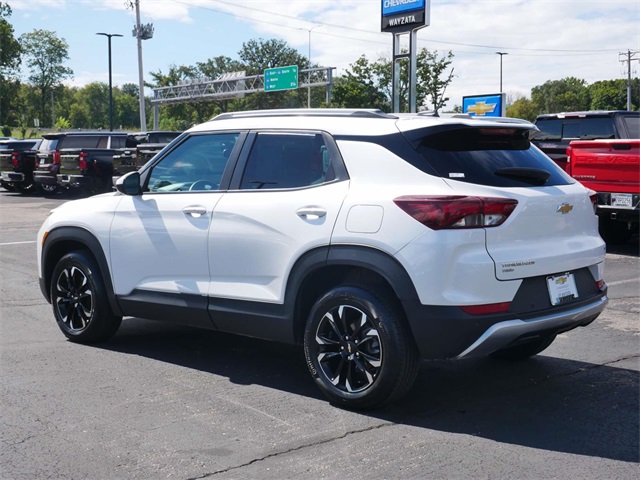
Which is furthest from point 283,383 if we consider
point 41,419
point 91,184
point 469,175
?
point 91,184

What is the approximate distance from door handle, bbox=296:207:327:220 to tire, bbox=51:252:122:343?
2.12 m

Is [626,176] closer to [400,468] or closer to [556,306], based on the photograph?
[556,306]

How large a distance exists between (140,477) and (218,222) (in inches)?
80.5

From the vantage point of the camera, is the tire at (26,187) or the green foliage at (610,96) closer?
the tire at (26,187)

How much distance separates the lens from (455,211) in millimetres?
4410

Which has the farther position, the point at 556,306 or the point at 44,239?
the point at 44,239

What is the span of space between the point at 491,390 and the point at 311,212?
1.74 m

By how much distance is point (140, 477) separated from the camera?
12.6ft

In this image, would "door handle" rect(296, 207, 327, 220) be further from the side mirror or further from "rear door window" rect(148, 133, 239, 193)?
the side mirror

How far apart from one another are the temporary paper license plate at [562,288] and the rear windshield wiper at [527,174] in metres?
0.61

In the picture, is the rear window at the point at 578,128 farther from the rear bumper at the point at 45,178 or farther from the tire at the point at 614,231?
the rear bumper at the point at 45,178

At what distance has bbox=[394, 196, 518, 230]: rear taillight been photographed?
441 centimetres

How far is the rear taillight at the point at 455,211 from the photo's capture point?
441 centimetres

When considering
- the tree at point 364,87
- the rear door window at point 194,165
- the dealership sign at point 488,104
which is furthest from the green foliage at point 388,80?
the rear door window at point 194,165
